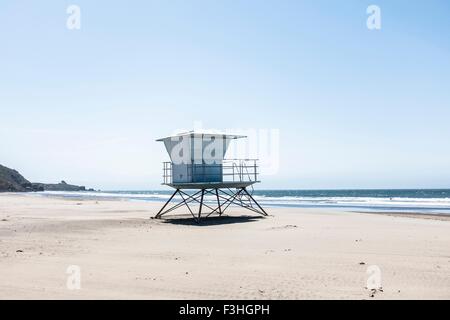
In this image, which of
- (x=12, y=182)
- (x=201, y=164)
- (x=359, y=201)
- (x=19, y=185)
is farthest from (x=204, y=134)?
(x=19, y=185)

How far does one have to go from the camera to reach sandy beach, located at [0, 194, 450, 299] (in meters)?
7.52

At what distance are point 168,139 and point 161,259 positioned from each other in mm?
12630

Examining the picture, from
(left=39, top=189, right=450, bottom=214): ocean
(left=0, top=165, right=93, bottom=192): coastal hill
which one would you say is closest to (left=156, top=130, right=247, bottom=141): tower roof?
(left=39, top=189, right=450, bottom=214): ocean

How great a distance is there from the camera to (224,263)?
9.97 meters

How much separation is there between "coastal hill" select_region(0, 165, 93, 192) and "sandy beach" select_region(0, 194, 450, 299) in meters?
81.6

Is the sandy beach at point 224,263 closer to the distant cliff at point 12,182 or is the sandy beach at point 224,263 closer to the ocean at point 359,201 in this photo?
the ocean at point 359,201

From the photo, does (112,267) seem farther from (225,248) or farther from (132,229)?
(132,229)

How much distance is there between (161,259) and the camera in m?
10.6

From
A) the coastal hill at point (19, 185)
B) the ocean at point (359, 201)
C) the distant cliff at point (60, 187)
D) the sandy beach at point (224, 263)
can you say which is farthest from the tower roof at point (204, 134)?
the distant cliff at point (60, 187)

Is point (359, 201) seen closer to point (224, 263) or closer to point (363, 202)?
point (363, 202)

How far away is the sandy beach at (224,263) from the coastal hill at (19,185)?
81598mm

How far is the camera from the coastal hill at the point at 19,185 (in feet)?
296

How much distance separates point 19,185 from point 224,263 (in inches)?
4055
